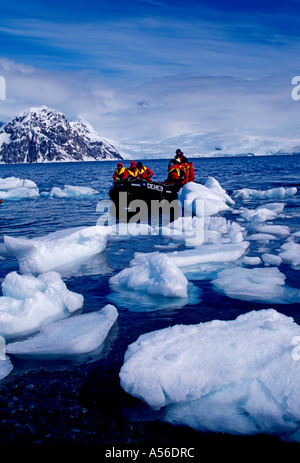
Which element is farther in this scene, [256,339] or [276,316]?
[276,316]

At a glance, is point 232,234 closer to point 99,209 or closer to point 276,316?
point 276,316

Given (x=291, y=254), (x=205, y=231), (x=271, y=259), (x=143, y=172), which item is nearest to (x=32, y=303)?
(x=271, y=259)

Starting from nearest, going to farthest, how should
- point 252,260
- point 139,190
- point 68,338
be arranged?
point 68,338
point 252,260
point 139,190

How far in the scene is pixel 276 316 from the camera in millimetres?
3637

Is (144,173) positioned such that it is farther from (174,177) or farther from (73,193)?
(73,193)

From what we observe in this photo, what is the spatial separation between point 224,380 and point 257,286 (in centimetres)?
256

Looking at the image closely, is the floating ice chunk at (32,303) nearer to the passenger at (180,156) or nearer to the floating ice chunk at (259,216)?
the floating ice chunk at (259,216)

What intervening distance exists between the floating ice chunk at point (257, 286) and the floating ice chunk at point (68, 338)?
190 cm

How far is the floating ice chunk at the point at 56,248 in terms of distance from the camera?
19.7 feet

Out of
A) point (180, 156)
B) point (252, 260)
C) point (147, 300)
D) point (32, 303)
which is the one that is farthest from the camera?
point (180, 156)

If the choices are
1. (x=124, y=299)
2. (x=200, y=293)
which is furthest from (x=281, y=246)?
(x=124, y=299)

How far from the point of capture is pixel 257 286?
5129 millimetres

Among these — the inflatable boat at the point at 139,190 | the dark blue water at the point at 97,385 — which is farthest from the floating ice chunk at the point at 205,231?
the inflatable boat at the point at 139,190
